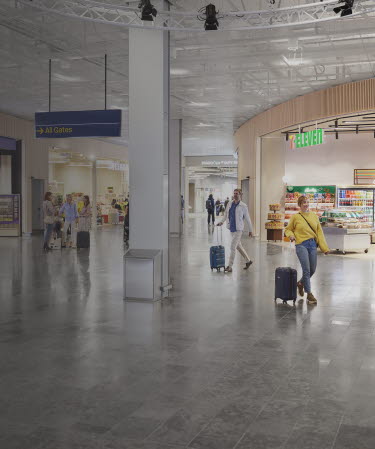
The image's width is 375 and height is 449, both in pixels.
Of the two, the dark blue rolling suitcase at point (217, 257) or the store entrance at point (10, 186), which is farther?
the store entrance at point (10, 186)

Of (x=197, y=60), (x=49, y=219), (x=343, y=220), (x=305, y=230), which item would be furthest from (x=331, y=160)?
(x=305, y=230)

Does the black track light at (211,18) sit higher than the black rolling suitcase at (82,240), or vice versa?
the black track light at (211,18)

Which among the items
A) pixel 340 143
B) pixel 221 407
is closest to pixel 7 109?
pixel 340 143

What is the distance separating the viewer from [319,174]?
2150cm

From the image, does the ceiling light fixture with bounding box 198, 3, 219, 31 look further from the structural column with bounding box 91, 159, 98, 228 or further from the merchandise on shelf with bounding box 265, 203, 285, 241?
the structural column with bounding box 91, 159, 98, 228

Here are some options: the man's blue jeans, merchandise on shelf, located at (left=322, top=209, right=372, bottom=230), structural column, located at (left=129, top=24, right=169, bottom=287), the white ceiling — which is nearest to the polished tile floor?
the man's blue jeans

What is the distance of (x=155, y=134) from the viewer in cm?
884

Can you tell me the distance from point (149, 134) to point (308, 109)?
32.2 feet

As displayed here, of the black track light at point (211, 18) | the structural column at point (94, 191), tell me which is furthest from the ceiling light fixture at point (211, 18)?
the structural column at point (94, 191)

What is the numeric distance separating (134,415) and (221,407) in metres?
0.66

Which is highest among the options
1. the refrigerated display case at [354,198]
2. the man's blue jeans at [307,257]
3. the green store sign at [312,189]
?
the green store sign at [312,189]

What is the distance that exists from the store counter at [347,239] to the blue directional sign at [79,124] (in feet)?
25.4

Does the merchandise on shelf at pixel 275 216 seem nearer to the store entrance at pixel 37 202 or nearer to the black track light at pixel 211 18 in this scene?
the store entrance at pixel 37 202

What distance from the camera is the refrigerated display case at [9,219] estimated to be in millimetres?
23344
